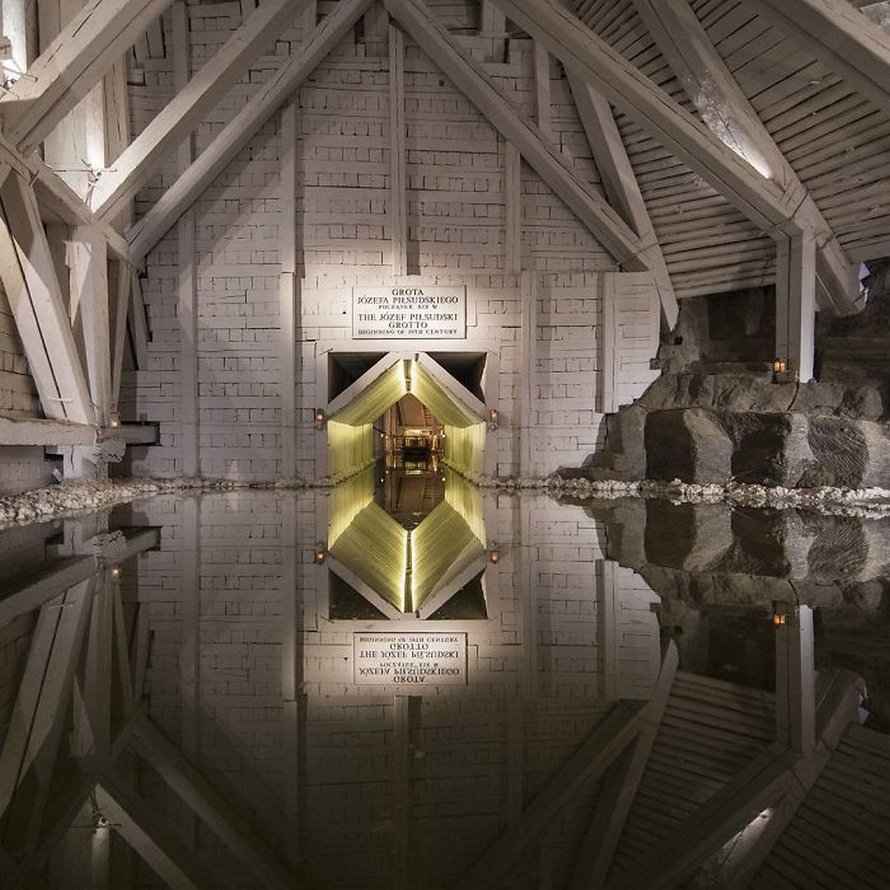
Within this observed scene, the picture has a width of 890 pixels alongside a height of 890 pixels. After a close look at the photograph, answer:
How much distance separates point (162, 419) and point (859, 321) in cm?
1354

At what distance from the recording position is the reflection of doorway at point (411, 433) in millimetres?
33844

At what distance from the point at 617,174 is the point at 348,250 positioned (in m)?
5.58

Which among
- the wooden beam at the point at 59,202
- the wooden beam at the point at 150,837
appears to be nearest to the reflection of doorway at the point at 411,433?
the wooden beam at the point at 59,202

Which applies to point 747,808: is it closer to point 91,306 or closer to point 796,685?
point 796,685

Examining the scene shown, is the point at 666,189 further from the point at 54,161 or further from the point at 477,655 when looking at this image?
the point at 477,655

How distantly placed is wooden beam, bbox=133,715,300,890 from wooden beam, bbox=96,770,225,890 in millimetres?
88

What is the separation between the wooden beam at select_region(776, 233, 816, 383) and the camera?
37.7 feet

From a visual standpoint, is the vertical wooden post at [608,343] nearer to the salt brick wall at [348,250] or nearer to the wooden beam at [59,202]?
the salt brick wall at [348,250]

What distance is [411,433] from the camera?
3503cm

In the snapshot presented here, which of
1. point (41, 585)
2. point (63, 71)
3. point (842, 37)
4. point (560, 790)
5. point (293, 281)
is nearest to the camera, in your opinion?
point (560, 790)

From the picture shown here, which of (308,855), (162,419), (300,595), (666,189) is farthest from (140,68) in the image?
(308,855)

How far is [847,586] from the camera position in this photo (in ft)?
13.6

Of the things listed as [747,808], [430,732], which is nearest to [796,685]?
[747,808]

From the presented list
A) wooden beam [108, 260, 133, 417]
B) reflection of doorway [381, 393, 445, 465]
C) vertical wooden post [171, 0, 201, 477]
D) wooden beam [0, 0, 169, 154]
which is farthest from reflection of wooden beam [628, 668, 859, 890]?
reflection of doorway [381, 393, 445, 465]
